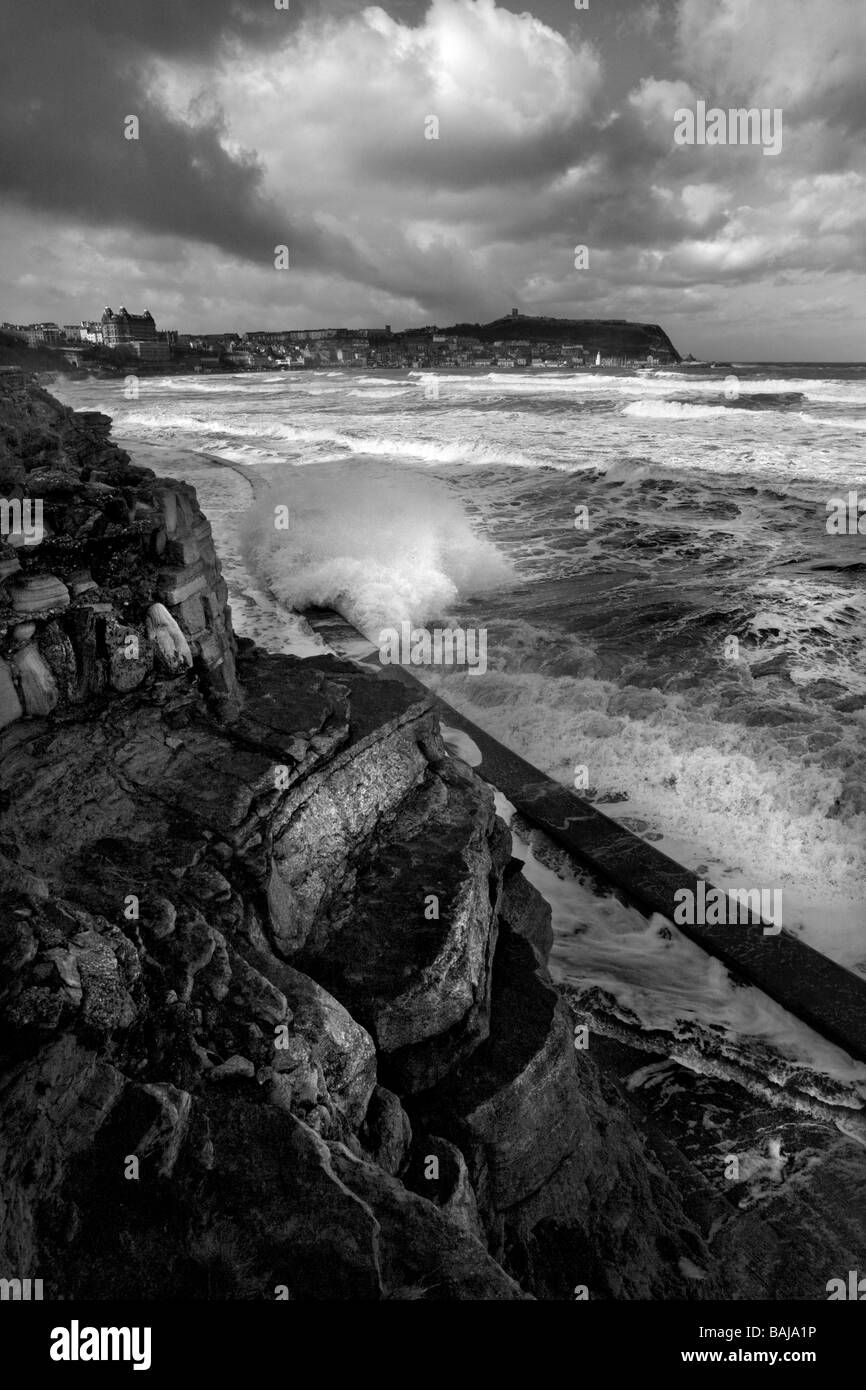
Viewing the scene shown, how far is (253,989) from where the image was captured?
3449 millimetres

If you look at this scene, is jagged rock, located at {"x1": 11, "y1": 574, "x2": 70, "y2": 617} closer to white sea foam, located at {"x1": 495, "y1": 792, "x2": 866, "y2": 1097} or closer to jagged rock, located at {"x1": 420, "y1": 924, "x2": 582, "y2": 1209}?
jagged rock, located at {"x1": 420, "y1": 924, "x2": 582, "y2": 1209}

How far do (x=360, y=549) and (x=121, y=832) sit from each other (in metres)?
11.6

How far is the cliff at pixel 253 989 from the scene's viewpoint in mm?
2592

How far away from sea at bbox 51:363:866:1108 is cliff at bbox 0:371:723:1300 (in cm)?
170

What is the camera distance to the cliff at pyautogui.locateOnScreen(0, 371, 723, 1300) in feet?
8.50

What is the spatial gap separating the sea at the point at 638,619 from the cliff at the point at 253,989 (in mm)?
1697

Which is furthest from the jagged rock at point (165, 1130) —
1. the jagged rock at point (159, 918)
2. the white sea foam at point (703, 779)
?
Result: the white sea foam at point (703, 779)

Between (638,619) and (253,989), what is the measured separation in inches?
419

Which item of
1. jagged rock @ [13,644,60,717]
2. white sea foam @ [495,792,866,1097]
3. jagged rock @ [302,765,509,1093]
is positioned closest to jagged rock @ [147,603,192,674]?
jagged rock @ [13,644,60,717]

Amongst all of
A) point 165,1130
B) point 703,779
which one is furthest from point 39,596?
point 703,779

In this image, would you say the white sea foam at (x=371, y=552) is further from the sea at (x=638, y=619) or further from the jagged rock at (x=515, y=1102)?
the jagged rock at (x=515, y=1102)

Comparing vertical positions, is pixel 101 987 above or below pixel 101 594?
below

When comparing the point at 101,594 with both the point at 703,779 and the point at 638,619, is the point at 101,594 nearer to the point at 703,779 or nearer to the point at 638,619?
the point at 703,779
